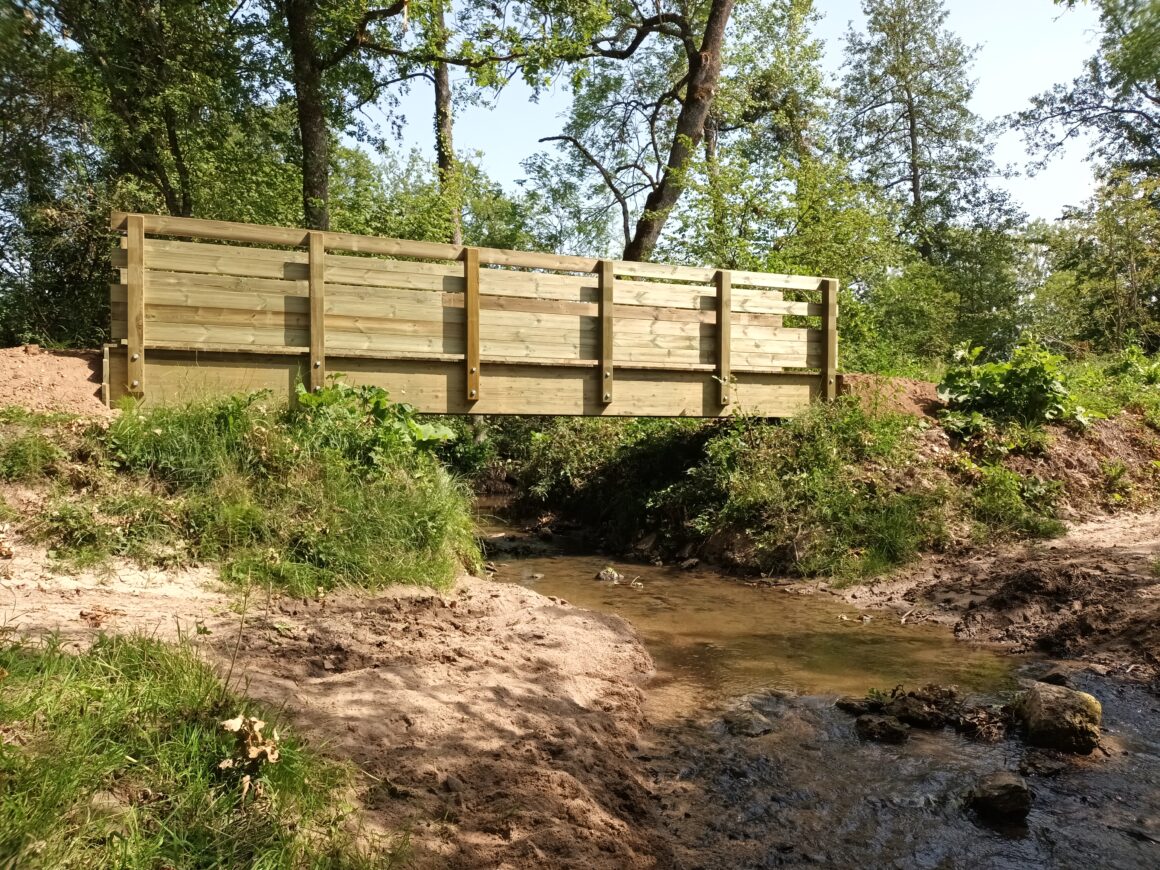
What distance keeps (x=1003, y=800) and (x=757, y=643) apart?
3.19 meters

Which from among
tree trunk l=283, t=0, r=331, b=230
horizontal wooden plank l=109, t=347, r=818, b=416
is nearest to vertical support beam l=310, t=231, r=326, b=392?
horizontal wooden plank l=109, t=347, r=818, b=416

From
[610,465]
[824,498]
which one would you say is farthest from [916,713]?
[610,465]

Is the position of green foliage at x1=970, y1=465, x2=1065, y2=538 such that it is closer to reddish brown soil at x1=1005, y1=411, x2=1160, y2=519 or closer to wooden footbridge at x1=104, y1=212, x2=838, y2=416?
reddish brown soil at x1=1005, y1=411, x2=1160, y2=519

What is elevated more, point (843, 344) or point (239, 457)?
point (843, 344)

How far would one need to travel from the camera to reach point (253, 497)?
6355 mm

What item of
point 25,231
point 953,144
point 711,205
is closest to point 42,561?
point 25,231

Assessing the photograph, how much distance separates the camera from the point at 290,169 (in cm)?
2073

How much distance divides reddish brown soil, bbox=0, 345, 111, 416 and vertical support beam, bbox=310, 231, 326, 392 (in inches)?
74.2

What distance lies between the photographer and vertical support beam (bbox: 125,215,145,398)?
7.47 meters

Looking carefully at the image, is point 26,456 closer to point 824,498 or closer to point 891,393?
point 824,498

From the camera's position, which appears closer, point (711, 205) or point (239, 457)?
point (239, 457)

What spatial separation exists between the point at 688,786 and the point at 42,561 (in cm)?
429

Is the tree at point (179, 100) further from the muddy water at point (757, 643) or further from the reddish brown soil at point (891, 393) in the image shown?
the reddish brown soil at point (891, 393)

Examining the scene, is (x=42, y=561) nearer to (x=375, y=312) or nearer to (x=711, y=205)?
(x=375, y=312)
